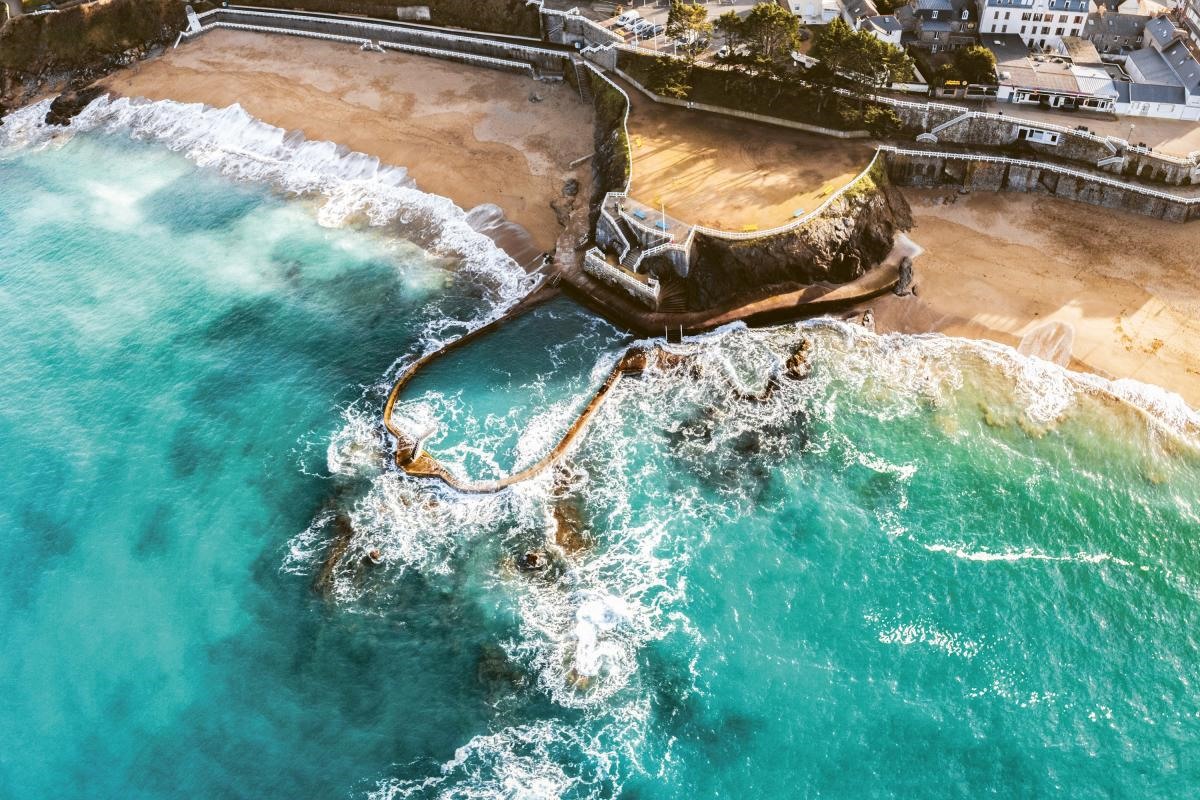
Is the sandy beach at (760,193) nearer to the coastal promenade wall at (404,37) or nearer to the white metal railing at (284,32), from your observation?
the coastal promenade wall at (404,37)

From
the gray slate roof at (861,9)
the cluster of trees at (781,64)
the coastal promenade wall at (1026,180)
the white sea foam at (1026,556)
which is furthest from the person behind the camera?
the gray slate roof at (861,9)

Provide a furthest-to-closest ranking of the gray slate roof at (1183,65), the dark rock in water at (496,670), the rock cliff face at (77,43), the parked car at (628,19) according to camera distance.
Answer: the rock cliff face at (77,43), the parked car at (628,19), the gray slate roof at (1183,65), the dark rock in water at (496,670)

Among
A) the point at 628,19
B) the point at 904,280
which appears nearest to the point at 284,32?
the point at 628,19

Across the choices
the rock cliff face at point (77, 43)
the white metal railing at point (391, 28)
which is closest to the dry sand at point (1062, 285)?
the white metal railing at point (391, 28)

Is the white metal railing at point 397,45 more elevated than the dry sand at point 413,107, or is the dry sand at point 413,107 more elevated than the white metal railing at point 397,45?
the white metal railing at point 397,45

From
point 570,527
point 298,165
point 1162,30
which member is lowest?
point 570,527

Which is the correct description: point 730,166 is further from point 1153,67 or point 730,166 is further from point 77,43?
point 77,43
